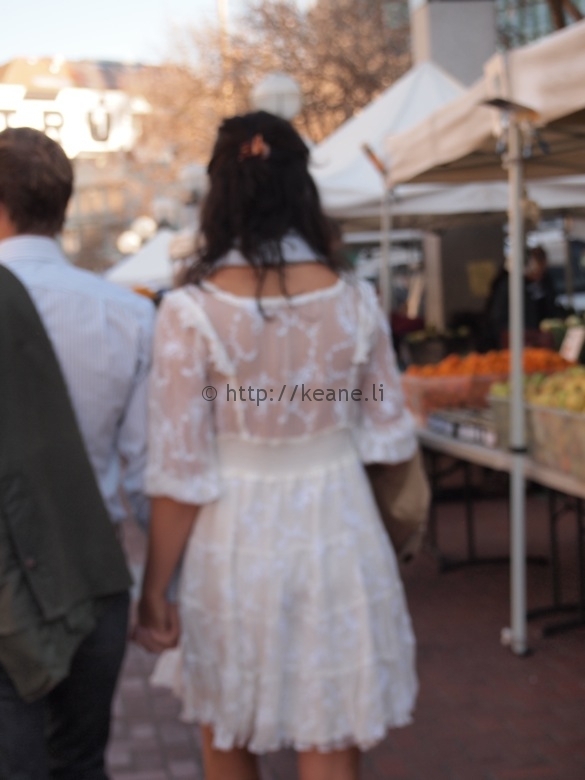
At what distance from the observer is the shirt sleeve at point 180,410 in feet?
7.83

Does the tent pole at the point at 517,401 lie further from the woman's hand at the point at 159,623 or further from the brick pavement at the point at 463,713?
the woman's hand at the point at 159,623

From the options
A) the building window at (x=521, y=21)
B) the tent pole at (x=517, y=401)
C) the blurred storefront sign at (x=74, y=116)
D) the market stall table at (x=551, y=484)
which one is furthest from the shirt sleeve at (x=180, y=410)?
the building window at (x=521, y=21)

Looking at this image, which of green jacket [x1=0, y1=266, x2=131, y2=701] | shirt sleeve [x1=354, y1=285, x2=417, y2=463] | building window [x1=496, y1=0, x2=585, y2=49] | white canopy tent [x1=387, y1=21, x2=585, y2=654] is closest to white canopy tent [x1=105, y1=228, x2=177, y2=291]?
building window [x1=496, y1=0, x2=585, y2=49]

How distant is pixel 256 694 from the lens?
242 centimetres

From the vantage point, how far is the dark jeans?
2.02 m

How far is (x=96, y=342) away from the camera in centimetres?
228

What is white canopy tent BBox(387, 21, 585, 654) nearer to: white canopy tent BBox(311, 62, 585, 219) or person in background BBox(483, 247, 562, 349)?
white canopy tent BBox(311, 62, 585, 219)

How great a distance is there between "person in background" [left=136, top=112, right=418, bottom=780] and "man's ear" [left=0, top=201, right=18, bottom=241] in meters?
0.35

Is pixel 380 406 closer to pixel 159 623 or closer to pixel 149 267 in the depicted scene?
pixel 159 623

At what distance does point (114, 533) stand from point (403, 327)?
861 centimetres

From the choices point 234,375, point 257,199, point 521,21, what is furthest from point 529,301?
point 521,21

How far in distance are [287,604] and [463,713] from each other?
7.36 ft

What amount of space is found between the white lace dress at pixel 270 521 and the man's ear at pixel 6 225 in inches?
13.9

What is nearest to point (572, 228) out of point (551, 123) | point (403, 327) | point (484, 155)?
point (403, 327)
